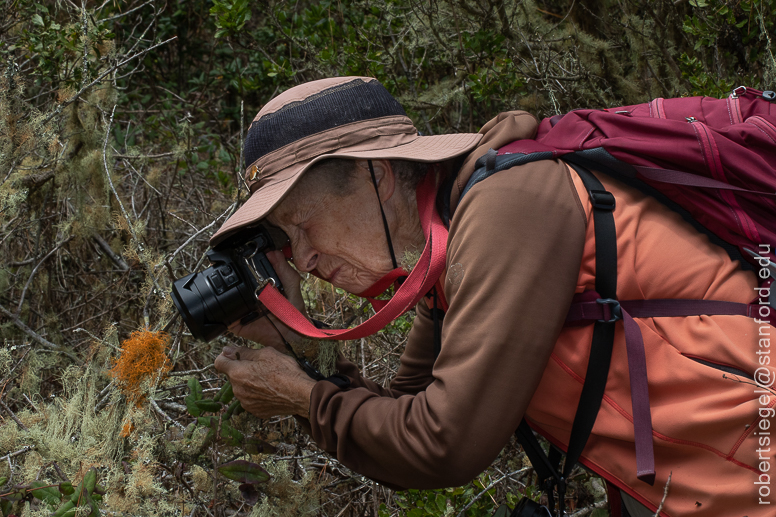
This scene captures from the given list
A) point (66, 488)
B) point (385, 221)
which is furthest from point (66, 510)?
point (385, 221)

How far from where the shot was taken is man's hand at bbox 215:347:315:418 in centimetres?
154

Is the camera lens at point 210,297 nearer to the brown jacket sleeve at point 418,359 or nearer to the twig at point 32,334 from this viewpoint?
the brown jacket sleeve at point 418,359

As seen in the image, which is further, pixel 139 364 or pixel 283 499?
pixel 283 499

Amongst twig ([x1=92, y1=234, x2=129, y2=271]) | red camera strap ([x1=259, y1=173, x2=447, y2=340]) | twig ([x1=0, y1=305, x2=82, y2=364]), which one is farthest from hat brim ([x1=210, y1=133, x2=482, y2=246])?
twig ([x1=92, y1=234, x2=129, y2=271])

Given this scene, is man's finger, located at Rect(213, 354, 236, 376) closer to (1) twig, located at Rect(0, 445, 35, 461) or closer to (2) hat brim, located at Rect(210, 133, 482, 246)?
(2) hat brim, located at Rect(210, 133, 482, 246)

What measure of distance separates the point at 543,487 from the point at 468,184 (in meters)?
0.77

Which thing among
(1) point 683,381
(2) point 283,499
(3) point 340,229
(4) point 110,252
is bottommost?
(2) point 283,499

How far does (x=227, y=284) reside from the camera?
1608mm

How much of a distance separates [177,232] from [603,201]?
2.64m

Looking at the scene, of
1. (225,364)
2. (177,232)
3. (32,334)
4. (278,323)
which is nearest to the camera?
(225,364)

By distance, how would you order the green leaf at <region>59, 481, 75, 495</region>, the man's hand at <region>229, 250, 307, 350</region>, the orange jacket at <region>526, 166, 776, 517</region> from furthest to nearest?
the man's hand at <region>229, 250, 307, 350</region>
the green leaf at <region>59, 481, 75, 495</region>
the orange jacket at <region>526, 166, 776, 517</region>

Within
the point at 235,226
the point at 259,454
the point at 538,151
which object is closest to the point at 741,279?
the point at 538,151

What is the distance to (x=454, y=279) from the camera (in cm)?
123

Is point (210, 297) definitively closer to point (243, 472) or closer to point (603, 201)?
point (243, 472)
